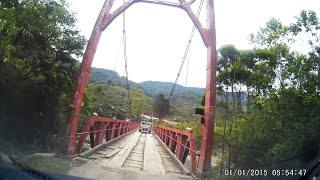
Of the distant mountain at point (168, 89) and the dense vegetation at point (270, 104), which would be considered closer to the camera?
the dense vegetation at point (270, 104)

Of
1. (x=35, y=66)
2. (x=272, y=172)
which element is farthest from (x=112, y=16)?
(x=272, y=172)

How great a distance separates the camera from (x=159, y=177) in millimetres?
5828

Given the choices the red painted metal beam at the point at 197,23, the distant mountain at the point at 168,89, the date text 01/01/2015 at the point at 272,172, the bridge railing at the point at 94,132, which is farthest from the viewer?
the distant mountain at the point at 168,89

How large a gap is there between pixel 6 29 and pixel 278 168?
16.2 feet

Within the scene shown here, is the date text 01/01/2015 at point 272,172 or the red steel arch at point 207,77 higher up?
the red steel arch at point 207,77

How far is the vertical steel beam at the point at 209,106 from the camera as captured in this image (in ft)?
20.9

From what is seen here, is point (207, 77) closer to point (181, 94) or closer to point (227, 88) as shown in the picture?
point (227, 88)

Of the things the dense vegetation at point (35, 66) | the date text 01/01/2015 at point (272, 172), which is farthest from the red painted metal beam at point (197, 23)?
the dense vegetation at point (35, 66)

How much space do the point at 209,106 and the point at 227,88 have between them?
2797mm

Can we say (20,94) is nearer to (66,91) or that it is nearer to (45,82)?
(45,82)

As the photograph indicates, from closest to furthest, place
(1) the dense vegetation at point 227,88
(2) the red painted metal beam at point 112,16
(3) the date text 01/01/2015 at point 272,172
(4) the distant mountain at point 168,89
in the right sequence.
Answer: (3) the date text 01/01/2015 at point 272,172
(1) the dense vegetation at point 227,88
(2) the red painted metal beam at point 112,16
(4) the distant mountain at point 168,89

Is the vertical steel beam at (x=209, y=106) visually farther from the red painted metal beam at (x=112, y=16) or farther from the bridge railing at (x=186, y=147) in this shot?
the red painted metal beam at (x=112, y=16)

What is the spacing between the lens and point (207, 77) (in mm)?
6969

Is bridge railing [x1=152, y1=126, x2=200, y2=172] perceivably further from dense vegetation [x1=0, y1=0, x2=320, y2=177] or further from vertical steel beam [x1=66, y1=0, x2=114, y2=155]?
vertical steel beam [x1=66, y1=0, x2=114, y2=155]
